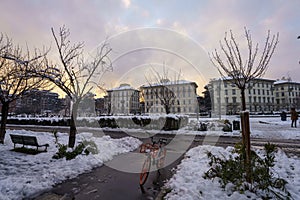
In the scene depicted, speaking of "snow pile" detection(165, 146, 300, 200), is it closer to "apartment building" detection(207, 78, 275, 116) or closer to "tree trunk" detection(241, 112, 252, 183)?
"tree trunk" detection(241, 112, 252, 183)

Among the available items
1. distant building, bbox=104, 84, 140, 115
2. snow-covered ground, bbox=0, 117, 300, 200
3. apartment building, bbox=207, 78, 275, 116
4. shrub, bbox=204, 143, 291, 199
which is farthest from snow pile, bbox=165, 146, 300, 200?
apartment building, bbox=207, 78, 275, 116

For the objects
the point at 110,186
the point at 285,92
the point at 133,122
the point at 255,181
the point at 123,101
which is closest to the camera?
the point at 255,181

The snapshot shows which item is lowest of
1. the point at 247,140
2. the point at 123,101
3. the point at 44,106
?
the point at 247,140

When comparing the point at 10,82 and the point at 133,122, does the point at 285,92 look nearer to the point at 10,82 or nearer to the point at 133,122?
the point at 133,122

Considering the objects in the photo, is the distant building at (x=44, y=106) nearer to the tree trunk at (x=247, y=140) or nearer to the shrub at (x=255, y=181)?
the shrub at (x=255, y=181)

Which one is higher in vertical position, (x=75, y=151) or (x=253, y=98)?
(x=253, y=98)

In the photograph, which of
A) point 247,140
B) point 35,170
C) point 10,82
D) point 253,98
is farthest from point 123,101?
point 253,98

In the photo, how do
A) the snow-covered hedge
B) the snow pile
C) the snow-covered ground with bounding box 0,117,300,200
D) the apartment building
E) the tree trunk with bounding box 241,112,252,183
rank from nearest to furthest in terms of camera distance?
the snow pile
the tree trunk with bounding box 241,112,252,183
the snow-covered ground with bounding box 0,117,300,200
the snow-covered hedge
the apartment building

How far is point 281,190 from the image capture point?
10.4 feet

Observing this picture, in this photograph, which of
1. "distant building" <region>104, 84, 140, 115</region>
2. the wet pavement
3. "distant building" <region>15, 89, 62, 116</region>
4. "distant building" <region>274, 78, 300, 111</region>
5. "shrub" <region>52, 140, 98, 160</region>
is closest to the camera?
the wet pavement

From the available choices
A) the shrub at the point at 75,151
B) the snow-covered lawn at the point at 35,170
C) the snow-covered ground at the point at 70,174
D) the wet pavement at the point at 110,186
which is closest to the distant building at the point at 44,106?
the snow-covered lawn at the point at 35,170

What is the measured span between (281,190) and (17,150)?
9.18 meters

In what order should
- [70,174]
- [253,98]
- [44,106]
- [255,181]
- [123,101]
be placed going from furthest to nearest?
[253,98] → [44,106] → [123,101] → [70,174] → [255,181]

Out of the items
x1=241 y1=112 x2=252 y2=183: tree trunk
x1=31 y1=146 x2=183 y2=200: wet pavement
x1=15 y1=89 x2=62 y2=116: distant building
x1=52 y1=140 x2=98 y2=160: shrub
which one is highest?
x1=15 y1=89 x2=62 y2=116: distant building
